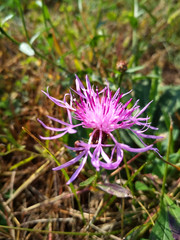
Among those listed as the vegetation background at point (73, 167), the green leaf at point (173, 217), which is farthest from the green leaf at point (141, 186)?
the green leaf at point (173, 217)

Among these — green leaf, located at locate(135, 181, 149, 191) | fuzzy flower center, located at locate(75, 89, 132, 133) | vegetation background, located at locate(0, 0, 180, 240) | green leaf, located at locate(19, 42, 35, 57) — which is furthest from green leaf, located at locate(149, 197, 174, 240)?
green leaf, located at locate(19, 42, 35, 57)

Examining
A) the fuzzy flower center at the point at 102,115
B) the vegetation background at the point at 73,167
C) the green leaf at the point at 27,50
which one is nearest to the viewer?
the fuzzy flower center at the point at 102,115

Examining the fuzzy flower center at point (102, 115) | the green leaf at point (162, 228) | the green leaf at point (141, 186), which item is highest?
the fuzzy flower center at point (102, 115)

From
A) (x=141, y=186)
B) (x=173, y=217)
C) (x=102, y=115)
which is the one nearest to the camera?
(x=102, y=115)

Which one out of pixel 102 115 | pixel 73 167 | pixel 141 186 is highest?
pixel 102 115

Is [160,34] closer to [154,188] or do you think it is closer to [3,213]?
[154,188]

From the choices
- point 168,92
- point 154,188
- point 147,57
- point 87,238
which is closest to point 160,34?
point 147,57

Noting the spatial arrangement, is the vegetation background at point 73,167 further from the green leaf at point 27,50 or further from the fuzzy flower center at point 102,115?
the fuzzy flower center at point 102,115

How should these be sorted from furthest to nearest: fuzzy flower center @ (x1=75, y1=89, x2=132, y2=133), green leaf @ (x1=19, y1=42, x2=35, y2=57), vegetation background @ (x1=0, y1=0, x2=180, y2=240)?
green leaf @ (x1=19, y1=42, x2=35, y2=57) < vegetation background @ (x1=0, y1=0, x2=180, y2=240) < fuzzy flower center @ (x1=75, y1=89, x2=132, y2=133)

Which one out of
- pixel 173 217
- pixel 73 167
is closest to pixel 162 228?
pixel 173 217

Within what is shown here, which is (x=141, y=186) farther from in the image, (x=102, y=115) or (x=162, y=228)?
(x=102, y=115)

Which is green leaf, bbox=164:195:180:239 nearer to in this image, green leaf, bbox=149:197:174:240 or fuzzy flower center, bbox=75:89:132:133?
green leaf, bbox=149:197:174:240
